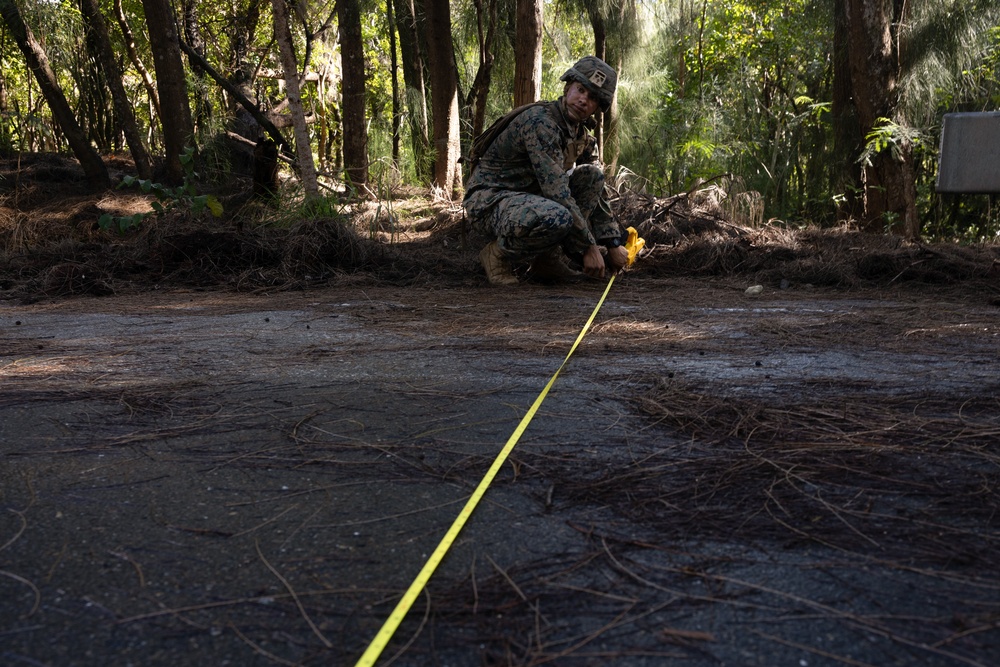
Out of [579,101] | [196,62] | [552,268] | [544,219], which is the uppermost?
[196,62]

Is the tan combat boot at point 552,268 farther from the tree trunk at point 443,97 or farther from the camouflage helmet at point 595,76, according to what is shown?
the tree trunk at point 443,97

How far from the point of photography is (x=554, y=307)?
4.30 m

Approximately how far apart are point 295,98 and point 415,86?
3488mm

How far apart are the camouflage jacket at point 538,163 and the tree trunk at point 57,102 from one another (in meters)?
5.50

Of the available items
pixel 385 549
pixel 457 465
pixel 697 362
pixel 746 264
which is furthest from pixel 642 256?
→ pixel 385 549

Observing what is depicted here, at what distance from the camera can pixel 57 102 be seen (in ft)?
29.3

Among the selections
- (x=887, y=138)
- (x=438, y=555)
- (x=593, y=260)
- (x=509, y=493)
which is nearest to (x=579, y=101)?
(x=593, y=260)

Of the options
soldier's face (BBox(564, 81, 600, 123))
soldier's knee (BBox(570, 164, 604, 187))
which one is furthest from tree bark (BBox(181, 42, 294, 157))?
soldier's face (BBox(564, 81, 600, 123))

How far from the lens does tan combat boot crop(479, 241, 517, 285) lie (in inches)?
200

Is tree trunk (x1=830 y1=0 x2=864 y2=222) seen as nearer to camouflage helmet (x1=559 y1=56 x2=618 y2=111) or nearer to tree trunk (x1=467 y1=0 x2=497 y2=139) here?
tree trunk (x1=467 y1=0 x2=497 y2=139)

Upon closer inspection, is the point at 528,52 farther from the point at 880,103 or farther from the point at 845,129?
the point at 845,129

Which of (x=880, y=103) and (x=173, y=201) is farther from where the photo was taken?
(x=880, y=103)

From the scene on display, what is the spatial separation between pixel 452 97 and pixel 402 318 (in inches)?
194

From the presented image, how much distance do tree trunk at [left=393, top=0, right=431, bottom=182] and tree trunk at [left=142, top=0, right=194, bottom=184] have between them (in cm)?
230
